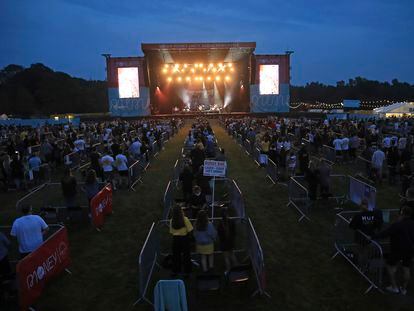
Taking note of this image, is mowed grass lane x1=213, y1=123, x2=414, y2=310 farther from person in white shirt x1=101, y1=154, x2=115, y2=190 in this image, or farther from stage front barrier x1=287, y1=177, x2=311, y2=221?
person in white shirt x1=101, y1=154, x2=115, y2=190

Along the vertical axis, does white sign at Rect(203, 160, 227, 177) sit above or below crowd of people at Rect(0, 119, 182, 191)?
above

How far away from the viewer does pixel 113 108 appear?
51.8 metres

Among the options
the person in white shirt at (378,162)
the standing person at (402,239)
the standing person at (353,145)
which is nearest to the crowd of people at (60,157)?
the person in white shirt at (378,162)

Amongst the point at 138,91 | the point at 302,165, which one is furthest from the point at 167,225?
the point at 138,91

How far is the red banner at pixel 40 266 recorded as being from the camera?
21.3 ft

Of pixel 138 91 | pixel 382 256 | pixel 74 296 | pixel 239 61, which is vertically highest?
pixel 239 61

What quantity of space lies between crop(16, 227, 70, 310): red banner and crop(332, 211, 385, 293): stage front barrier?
5959mm

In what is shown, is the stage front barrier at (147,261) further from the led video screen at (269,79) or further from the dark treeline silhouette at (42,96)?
the dark treeline silhouette at (42,96)

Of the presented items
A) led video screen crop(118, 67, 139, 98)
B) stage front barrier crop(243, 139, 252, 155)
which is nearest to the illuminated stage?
led video screen crop(118, 67, 139, 98)

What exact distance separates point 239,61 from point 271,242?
46.2 meters

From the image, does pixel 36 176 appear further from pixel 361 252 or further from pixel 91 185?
pixel 361 252

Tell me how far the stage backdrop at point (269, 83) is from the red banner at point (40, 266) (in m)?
44.3

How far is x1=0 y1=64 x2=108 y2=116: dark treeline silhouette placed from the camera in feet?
256

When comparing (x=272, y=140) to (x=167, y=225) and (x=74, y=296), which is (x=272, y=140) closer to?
(x=167, y=225)
